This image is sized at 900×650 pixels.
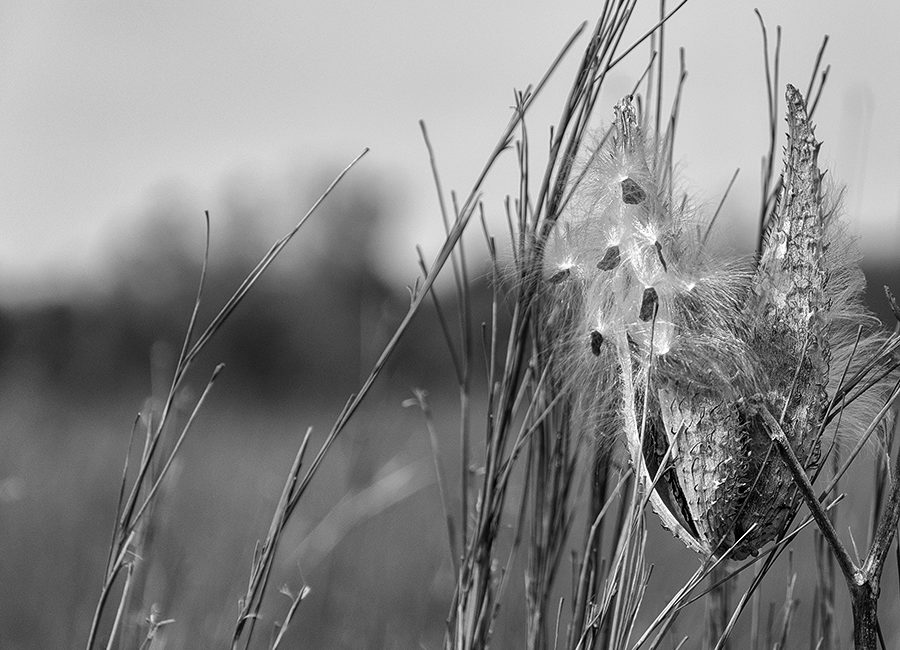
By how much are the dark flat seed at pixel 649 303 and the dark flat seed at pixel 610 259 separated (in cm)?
4

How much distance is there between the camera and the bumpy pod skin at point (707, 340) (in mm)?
710

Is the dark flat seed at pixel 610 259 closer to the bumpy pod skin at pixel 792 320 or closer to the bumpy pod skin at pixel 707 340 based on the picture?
the bumpy pod skin at pixel 707 340

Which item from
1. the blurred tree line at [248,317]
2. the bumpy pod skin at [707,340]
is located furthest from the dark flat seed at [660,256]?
the blurred tree line at [248,317]

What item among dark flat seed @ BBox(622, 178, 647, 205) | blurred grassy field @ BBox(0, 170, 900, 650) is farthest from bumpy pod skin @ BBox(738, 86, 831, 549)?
blurred grassy field @ BBox(0, 170, 900, 650)

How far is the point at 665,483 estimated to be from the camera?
75 cm

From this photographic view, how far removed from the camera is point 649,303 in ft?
2.41

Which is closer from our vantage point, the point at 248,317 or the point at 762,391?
the point at 762,391

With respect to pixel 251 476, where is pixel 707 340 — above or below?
above

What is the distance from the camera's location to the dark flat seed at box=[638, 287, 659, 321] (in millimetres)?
734

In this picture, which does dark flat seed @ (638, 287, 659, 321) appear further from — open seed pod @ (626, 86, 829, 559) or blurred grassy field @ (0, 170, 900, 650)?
blurred grassy field @ (0, 170, 900, 650)

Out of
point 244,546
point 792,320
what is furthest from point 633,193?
point 244,546

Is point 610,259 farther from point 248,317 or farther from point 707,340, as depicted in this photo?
point 248,317

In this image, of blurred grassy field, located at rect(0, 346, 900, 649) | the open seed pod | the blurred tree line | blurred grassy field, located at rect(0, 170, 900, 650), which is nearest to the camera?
the open seed pod

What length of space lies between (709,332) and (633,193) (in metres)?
0.13
